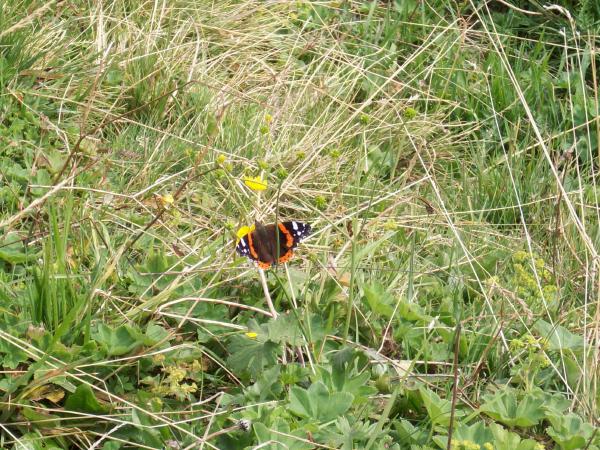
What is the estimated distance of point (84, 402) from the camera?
2.19 meters

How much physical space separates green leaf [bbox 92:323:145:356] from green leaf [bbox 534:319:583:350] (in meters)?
1.09

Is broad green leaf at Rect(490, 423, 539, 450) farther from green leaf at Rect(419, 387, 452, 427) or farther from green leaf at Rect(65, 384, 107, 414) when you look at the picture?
green leaf at Rect(65, 384, 107, 414)

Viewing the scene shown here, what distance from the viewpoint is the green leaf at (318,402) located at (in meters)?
2.16

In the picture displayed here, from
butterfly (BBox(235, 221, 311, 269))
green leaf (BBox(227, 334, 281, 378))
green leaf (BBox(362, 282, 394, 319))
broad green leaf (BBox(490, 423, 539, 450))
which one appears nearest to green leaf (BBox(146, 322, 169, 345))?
green leaf (BBox(227, 334, 281, 378))

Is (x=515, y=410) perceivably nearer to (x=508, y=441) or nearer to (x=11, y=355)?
(x=508, y=441)

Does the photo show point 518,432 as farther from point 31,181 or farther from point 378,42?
point 378,42

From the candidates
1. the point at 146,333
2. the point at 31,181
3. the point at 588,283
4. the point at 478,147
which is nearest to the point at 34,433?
the point at 146,333

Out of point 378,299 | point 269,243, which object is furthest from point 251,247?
point 378,299

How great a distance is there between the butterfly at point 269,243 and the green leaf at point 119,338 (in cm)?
37

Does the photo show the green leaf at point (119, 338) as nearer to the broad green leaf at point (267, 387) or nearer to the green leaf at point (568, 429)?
the broad green leaf at point (267, 387)

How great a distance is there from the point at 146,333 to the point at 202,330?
0.17 m

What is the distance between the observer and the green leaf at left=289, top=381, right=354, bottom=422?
2162 mm

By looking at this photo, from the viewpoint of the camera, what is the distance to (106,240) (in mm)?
2633

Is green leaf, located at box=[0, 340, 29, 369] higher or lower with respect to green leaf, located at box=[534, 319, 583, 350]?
higher
